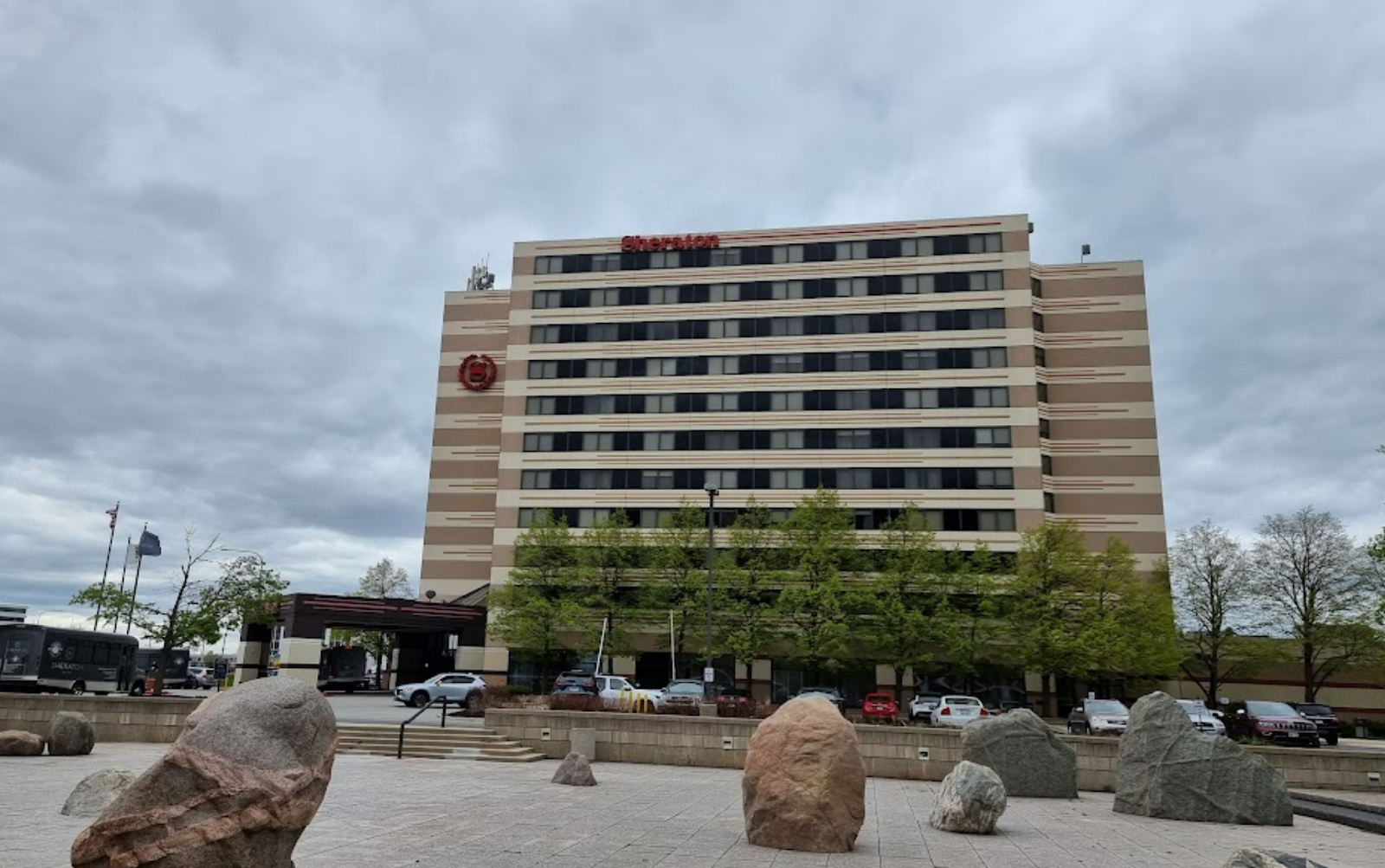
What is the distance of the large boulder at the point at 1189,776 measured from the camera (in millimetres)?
13828

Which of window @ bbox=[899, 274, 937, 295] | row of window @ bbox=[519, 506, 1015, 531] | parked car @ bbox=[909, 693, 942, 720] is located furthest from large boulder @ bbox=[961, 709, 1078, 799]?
Result: window @ bbox=[899, 274, 937, 295]

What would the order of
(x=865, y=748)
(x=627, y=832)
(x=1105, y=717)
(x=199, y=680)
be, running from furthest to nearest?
1. (x=199, y=680)
2. (x=1105, y=717)
3. (x=865, y=748)
4. (x=627, y=832)

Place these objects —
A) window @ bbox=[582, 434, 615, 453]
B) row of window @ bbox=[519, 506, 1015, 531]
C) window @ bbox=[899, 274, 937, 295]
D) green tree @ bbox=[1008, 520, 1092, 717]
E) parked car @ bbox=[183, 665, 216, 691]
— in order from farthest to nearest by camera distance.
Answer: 1. parked car @ bbox=[183, 665, 216, 691]
2. window @ bbox=[582, 434, 615, 453]
3. window @ bbox=[899, 274, 937, 295]
4. row of window @ bbox=[519, 506, 1015, 531]
5. green tree @ bbox=[1008, 520, 1092, 717]

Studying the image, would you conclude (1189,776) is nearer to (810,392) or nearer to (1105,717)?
(1105,717)

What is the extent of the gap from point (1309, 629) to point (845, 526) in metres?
25.0

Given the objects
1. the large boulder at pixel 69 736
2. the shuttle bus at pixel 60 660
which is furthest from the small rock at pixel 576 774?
the shuttle bus at pixel 60 660

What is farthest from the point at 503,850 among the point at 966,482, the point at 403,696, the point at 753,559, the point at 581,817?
the point at 966,482

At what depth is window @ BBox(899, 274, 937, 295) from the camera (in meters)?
57.2

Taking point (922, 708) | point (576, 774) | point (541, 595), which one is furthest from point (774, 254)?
point (576, 774)

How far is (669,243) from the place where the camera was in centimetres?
6169

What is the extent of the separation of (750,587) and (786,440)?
10.6m

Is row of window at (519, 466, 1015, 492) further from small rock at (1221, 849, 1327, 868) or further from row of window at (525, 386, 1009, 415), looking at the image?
small rock at (1221, 849, 1327, 868)

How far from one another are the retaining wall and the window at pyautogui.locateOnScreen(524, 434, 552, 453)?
37077mm

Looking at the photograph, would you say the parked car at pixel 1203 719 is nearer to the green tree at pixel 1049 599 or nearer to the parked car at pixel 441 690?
the green tree at pixel 1049 599
